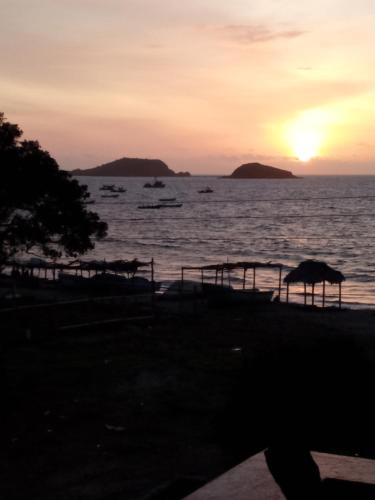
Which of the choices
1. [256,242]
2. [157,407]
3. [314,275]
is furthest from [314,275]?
[256,242]

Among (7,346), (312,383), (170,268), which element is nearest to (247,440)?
(312,383)

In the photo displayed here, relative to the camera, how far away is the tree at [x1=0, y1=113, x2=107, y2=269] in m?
15.0

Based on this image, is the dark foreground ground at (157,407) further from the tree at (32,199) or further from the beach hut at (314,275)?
the beach hut at (314,275)

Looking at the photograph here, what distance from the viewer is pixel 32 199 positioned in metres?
15.3

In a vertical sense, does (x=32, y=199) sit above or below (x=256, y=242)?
above

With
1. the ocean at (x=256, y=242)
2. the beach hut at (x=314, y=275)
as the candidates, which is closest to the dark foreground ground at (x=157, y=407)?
the beach hut at (x=314, y=275)

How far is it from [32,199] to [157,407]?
17.4ft

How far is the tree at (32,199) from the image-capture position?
15.0 meters

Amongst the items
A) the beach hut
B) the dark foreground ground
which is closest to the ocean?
the beach hut

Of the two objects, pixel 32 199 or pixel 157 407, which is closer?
pixel 157 407

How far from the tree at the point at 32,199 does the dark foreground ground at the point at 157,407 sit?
9.74 ft

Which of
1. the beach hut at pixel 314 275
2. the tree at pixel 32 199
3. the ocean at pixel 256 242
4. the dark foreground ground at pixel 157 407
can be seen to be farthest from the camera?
the ocean at pixel 256 242

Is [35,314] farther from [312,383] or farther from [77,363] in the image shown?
[312,383]

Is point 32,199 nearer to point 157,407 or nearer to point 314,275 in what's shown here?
point 157,407
